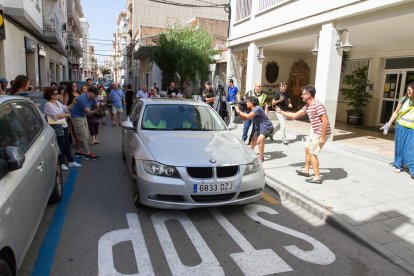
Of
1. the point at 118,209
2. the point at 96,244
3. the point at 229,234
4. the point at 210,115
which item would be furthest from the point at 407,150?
the point at 96,244

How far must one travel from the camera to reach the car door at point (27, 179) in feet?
8.54

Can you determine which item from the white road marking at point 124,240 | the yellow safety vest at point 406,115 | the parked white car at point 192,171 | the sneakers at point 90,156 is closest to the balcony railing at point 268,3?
the yellow safety vest at point 406,115

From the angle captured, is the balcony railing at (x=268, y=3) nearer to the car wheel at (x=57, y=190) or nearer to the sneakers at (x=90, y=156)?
the sneakers at (x=90, y=156)

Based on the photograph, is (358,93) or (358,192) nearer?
(358,192)

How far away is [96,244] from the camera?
11.9ft

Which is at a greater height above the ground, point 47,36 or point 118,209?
point 47,36

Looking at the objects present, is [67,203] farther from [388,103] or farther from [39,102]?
[388,103]

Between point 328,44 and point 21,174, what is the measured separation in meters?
8.39

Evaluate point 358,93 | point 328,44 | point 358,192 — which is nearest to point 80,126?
point 358,192

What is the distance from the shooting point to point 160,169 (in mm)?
4137

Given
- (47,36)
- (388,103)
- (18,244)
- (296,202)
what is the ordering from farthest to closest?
1. (47,36)
2. (388,103)
3. (296,202)
4. (18,244)

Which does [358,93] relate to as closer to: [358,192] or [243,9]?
[243,9]

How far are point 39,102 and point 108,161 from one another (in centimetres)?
215

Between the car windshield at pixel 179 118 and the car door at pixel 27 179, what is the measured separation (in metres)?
1.76
